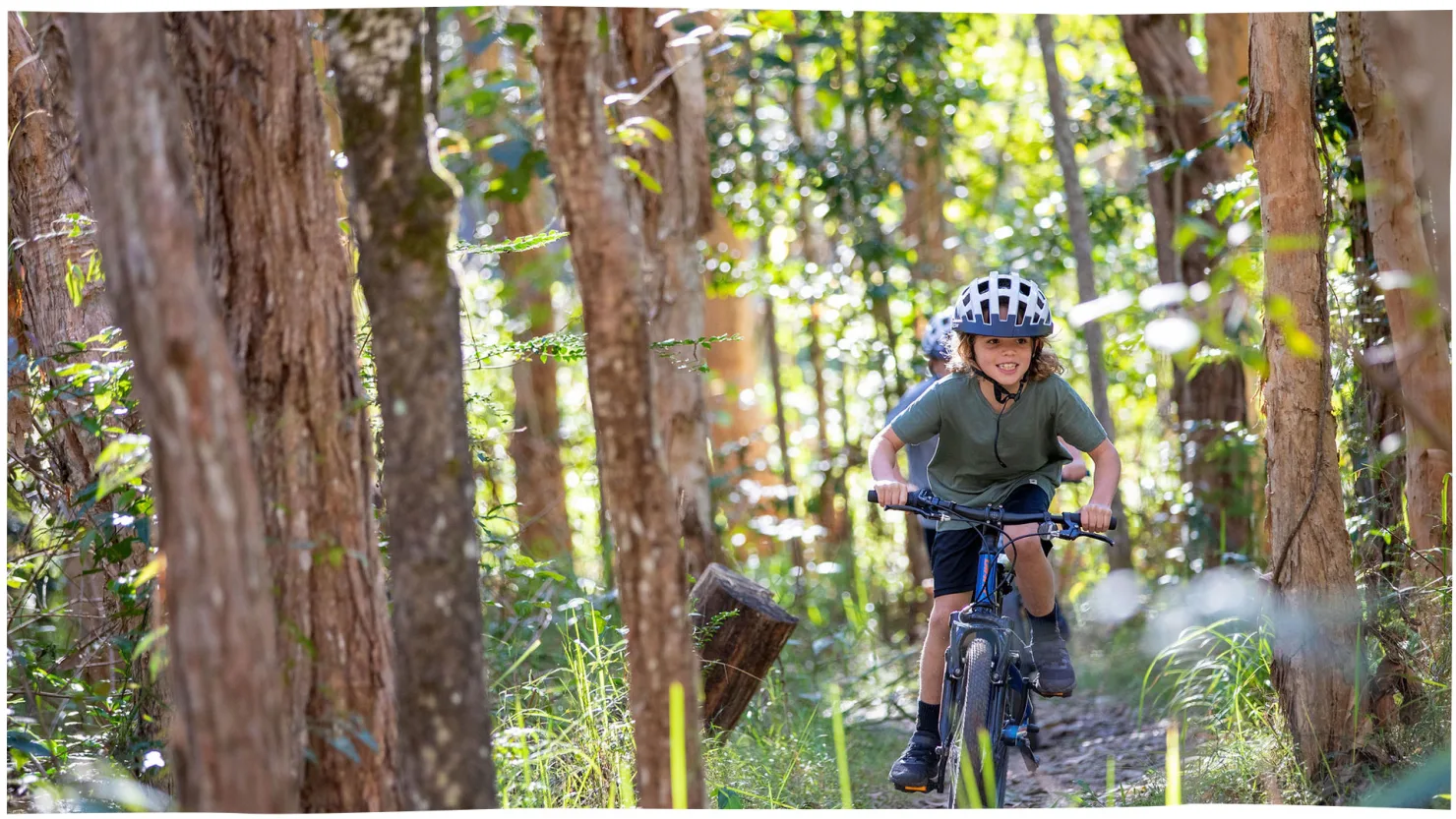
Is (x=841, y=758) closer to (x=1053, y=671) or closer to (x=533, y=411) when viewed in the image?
(x=1053, y=671)

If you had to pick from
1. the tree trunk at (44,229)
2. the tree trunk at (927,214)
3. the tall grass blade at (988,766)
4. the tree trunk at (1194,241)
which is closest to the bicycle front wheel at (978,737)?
the tall grass blade at (988,766)

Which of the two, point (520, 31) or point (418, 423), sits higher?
point (520, 31)

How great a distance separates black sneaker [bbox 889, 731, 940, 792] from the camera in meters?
4.16

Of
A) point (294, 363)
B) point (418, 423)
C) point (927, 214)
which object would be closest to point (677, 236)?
point (294, 363)

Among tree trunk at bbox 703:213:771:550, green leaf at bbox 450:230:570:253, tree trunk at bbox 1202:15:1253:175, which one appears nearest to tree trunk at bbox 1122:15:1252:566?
tree trunk at bbox 1202:15:1253:175

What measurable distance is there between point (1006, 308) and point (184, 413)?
278cm

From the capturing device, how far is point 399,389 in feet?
8.79

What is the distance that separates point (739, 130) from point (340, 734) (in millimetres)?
7350

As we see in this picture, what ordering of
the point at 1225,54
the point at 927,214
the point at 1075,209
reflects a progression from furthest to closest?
the point at 927,214
the point at 1225,54
the point at 1075,209

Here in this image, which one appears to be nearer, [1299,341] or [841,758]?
[1299,341]

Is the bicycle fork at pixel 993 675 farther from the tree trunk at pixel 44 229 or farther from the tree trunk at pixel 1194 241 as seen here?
the tree trunk at pixel 1194 241

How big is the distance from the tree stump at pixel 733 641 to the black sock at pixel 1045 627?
2.88 ft

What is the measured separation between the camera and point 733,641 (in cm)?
472

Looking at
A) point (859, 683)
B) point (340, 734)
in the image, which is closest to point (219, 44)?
point (340, 734)
